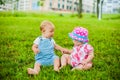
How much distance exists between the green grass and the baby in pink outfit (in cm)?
5

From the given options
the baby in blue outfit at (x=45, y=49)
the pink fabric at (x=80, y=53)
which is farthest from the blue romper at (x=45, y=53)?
the pink fabric at (x=80, y=53)

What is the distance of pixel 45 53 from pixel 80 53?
23cm

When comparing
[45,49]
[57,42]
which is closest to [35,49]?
[45,49]

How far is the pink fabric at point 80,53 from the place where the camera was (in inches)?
93.3

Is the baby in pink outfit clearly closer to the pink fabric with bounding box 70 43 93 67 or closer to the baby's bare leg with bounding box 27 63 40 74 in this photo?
the pink fabric with bounding box 70 43 93 67

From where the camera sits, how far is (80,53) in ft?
7.82

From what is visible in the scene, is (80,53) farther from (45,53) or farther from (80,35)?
(45,53)

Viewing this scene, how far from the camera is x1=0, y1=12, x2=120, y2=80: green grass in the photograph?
223 cm

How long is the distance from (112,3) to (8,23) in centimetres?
104

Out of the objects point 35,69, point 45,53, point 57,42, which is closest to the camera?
point 35,69

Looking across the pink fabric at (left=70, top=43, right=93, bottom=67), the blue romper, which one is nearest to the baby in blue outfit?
the blue romper

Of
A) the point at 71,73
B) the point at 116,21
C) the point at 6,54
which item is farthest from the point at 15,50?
the point at 116,21

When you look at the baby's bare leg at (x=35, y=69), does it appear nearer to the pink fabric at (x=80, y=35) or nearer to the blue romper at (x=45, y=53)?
the blue romper at (x=45, y=53)

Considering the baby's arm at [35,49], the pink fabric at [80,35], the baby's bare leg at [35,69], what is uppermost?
the pink fabric at [80,35]
